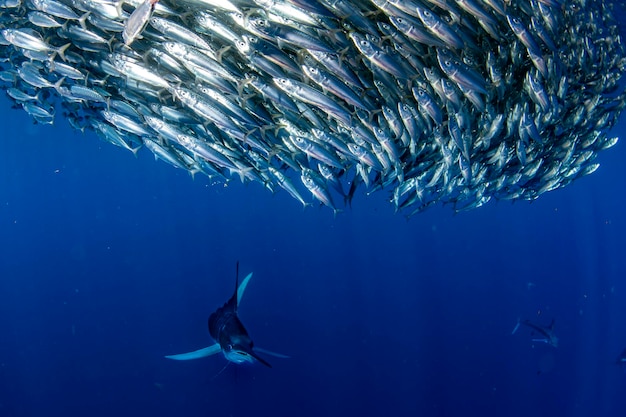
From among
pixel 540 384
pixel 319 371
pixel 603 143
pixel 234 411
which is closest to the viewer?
pixel 603 143

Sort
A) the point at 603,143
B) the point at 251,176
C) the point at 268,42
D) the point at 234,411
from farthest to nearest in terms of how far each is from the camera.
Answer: the point at 234,411 < the point at 603,143 < the point at 251,176 < the point at 268,42

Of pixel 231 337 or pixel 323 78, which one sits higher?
pixel 323 78

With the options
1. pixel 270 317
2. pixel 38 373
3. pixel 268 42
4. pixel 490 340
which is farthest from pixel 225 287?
pixel 268 42

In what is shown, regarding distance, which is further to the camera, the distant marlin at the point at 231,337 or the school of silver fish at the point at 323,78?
the distant marlin at the point at 231,337

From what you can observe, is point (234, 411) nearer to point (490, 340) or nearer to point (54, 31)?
point (54, 31)

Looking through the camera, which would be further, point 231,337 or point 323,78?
point 231,337

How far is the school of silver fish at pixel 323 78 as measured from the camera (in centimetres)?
359

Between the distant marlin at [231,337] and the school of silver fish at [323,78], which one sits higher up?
the school of silver fish at [323,78]

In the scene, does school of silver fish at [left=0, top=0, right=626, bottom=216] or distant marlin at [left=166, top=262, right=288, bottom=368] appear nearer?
school of silver fish at [left=0, top=0, right=626, bottom=216]

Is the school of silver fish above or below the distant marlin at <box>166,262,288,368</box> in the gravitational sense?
above

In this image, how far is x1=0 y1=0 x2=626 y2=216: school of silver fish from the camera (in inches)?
141

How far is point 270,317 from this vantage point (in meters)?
18.0

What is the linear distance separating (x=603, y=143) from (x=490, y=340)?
19.8 metres

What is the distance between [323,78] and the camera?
3.64m
